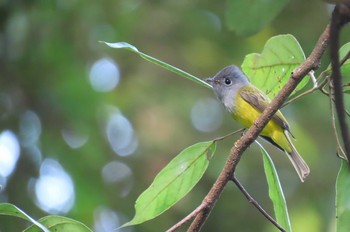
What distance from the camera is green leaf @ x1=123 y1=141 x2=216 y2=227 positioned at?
145 centimetres

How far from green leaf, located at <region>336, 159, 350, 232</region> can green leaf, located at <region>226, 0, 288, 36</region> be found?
337mm

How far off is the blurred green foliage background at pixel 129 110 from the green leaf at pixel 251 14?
197cm

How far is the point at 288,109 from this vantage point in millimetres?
4422

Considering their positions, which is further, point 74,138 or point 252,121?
point 74,138

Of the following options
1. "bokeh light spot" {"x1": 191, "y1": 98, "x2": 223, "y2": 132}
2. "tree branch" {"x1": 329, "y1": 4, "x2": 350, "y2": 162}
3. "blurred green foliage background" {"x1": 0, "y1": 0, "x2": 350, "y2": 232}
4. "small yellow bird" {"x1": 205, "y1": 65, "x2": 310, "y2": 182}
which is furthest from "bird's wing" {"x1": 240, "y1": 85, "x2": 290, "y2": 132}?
"bokeh light spot" {"x1": 191, "y1": 98, "x2": 223, "y2": 132}

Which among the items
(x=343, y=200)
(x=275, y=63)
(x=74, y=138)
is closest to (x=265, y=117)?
(x=343, y=200)

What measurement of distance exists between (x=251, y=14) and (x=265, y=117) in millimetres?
211

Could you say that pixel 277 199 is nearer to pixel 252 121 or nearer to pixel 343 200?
pixel 343 200

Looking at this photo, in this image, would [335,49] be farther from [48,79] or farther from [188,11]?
[188,11]

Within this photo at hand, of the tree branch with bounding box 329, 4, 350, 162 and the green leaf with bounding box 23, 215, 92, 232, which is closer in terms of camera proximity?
the tree branch with bounding box 329, 4, 350, 162

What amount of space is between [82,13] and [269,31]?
1.17m

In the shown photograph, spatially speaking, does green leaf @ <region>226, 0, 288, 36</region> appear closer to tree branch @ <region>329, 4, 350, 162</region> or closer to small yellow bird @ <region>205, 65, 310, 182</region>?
tree branch @ <region>329, 4, 350, 162</region>

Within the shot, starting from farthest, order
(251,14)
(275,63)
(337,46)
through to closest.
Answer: (275,63) < (251,14) < (337,46)

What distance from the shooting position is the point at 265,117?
1.17 metres
